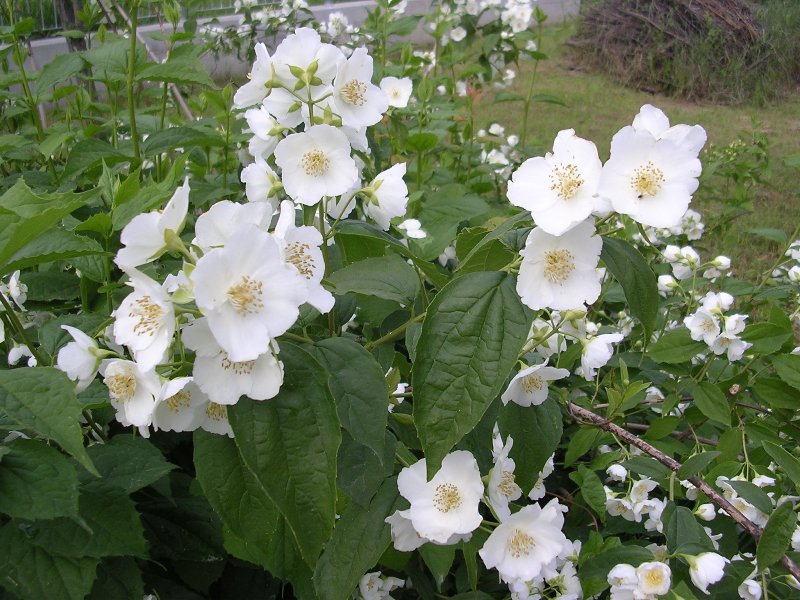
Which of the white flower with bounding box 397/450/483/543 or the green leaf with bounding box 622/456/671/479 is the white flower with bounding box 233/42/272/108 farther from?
the green leaf with bounding box 622/456/671/479

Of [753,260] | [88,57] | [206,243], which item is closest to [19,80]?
[88,57]

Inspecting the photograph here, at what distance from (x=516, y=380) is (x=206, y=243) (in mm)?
594

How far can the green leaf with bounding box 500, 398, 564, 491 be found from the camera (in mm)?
1338

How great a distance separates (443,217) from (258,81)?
45.6 inches

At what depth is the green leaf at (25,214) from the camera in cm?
107

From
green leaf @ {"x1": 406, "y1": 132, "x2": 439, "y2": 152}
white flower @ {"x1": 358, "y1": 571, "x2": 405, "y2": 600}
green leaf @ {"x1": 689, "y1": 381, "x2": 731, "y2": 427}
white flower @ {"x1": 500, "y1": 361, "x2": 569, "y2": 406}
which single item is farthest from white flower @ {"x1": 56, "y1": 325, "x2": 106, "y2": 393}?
green leaf @ {"x1": 406, "y1": 132, "x2": 439, "y2": 152}

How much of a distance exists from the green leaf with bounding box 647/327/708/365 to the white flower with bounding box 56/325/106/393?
4.82ft

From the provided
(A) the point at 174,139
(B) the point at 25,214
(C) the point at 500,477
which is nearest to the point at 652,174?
(C) the point at 500,477

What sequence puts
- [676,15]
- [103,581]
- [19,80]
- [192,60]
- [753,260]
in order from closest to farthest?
[103,581]
[192,60]
[19,80]
[753,260]
[676,15]

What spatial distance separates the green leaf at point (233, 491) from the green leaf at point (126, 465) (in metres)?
0.32

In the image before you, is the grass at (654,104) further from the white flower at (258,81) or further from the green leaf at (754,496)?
the white flower at (258,81)

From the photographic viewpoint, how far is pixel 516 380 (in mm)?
1313

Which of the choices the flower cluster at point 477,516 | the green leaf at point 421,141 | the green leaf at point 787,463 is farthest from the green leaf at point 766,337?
the green leaf at point 421,141

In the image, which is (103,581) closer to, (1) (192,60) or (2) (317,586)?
(2) (317,586)
